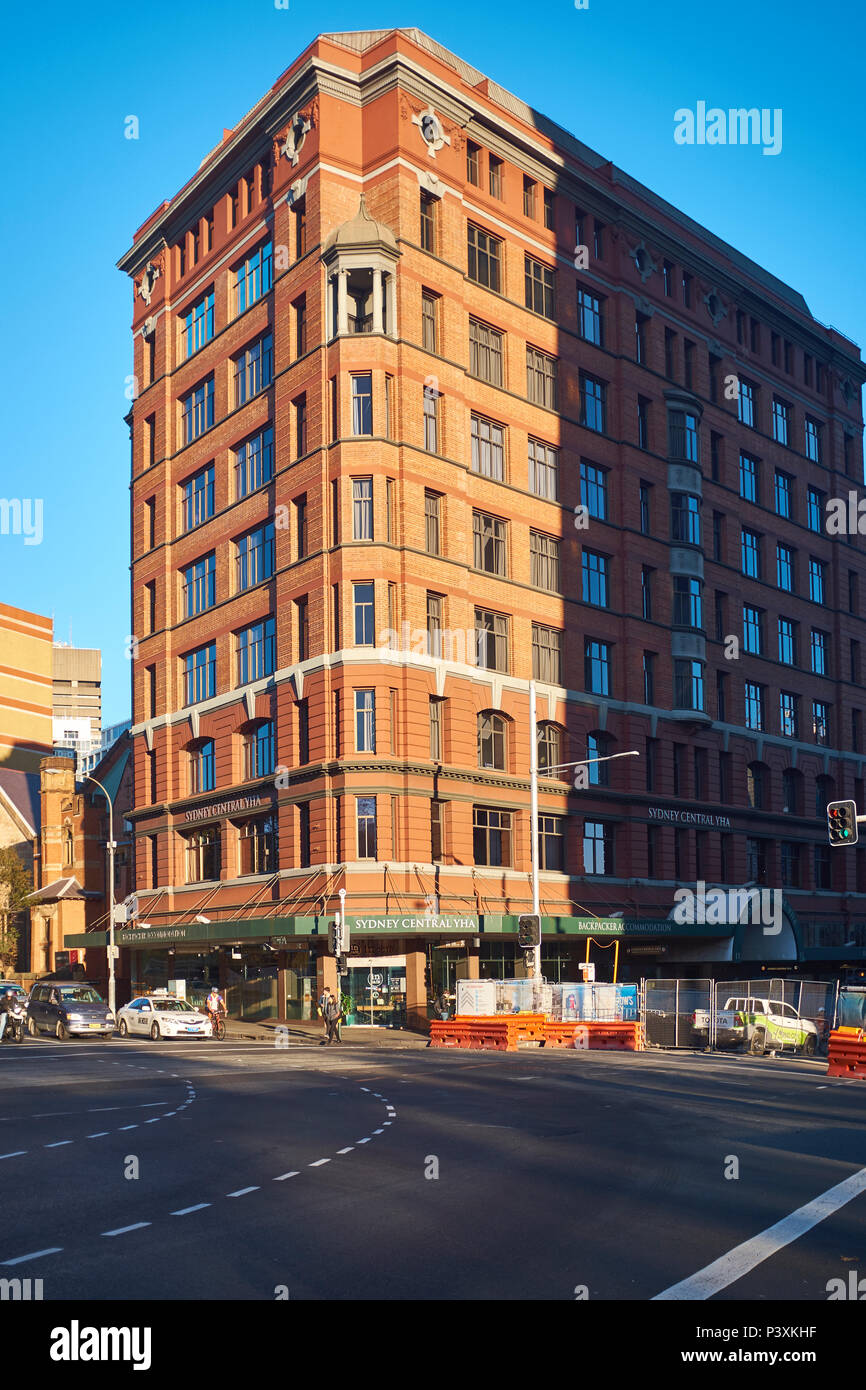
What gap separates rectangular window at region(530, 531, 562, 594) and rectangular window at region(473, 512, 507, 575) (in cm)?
194

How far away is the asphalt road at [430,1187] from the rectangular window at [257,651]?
30.2 m

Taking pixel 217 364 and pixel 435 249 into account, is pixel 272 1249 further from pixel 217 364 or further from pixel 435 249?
pixel 217 364

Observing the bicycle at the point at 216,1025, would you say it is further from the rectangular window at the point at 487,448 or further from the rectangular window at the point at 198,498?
the rectangular window at the point at 198,498

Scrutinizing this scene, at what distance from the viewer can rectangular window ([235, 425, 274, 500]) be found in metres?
58.8

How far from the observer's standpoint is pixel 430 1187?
14633 mm

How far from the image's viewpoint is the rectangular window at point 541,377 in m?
60.1

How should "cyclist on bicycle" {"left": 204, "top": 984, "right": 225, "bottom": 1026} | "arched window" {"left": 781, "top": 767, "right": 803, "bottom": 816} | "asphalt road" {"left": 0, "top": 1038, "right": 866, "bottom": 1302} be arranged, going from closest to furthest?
"asphalt road" {"left": 0, "top": 1038, "right": 866, "bottom": 1302}
"cyclist on bicycle" {"left": 204, "top": 984, "right": 225, "bottom": 1026}
"arched window" {"left": 781, "top": 767, "right": 803, "bottom": 816}

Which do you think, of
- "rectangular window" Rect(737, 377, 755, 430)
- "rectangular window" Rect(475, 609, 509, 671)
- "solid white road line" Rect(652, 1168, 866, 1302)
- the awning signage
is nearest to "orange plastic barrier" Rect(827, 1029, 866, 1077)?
"solid white road line" Rect(652, 1168, 866, 1302)

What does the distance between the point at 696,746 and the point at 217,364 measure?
29.1 m

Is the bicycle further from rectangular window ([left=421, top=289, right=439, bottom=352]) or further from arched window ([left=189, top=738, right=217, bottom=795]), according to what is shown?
rectangular window ([left=421, top=289, right=439, bottom=352])

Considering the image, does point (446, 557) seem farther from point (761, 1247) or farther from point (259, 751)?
point (761, 1247)

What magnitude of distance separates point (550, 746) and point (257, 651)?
1326 centimetres

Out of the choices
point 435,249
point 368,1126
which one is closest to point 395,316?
point 435,249
